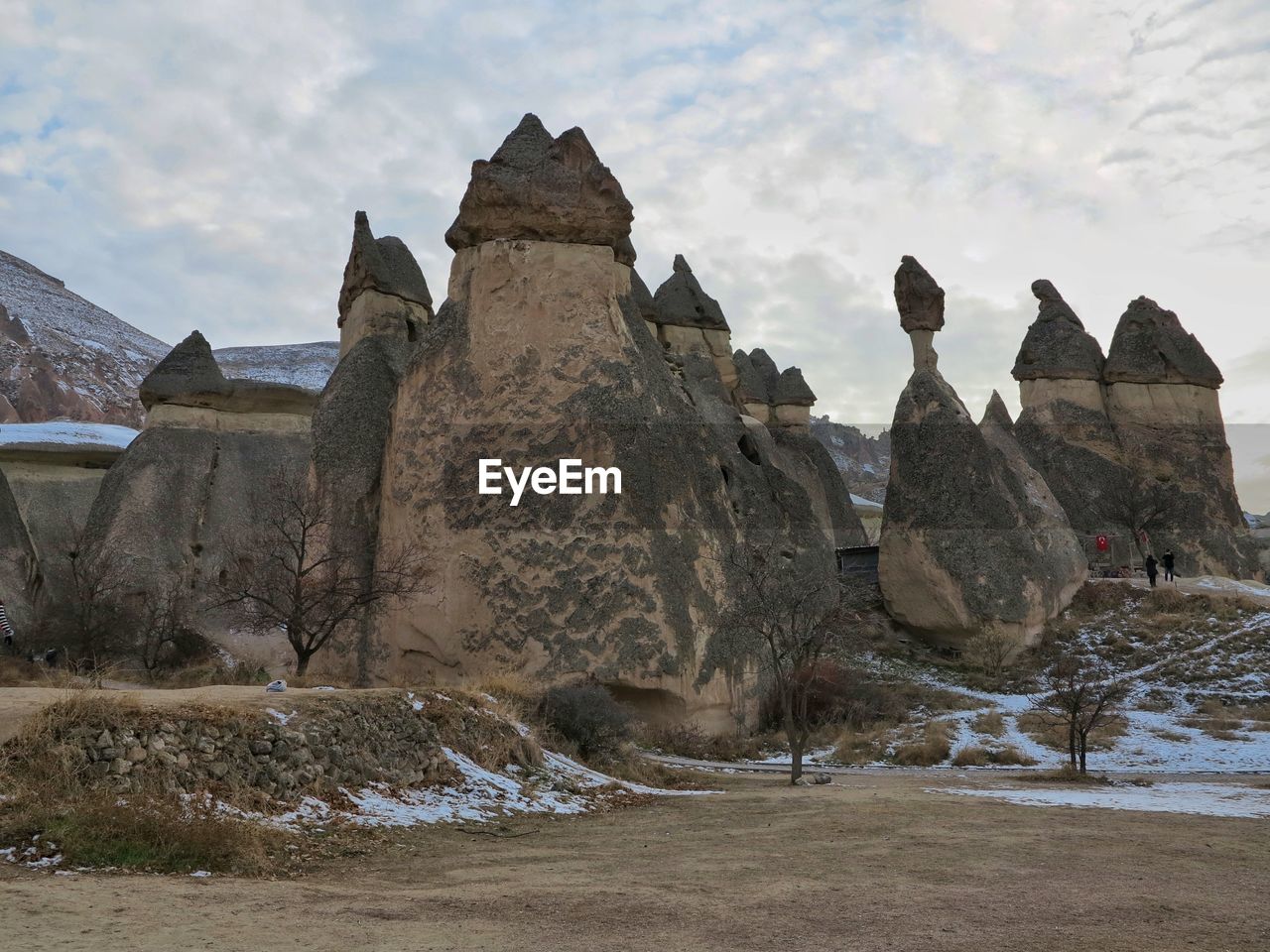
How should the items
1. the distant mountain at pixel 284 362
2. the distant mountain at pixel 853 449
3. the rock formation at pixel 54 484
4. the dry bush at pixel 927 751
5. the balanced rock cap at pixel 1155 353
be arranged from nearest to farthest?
the dry bush at pixel 927 751 → the rock formation at pixel 54 484 → the balanced rock cap at pixel 1155 353 → the distant mountain at pixel 284 362 → the distant mountain at pixel 853 449

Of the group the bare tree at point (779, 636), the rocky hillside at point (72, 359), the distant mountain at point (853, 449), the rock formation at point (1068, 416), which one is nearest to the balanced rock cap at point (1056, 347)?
the rock formation at point (1068, 416)

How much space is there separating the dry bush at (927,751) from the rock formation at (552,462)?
2.27 m

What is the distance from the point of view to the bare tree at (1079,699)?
12914 millimetres

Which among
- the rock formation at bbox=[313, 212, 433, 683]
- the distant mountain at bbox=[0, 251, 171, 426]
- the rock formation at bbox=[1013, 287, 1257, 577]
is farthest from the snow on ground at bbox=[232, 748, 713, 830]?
the distant mountain at bbox=[0, 251, 171, 426]

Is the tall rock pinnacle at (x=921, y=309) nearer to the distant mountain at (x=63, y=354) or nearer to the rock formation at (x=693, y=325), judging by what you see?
the rock formation at (x=693, y=325)

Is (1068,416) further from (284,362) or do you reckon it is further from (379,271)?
(284,362)

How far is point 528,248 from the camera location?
49.5 ft

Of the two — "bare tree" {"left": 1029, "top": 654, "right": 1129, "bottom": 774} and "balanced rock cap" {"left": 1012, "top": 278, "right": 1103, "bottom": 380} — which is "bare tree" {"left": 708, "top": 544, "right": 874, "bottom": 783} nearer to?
"bare tree" {"left": 1029, "top": 654, "right": 1129, "bottom": 774}

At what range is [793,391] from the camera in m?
29.8

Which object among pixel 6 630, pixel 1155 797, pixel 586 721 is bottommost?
pixel 1155 797

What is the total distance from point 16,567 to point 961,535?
52.5 ft

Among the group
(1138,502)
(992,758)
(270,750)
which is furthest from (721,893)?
(1138,502)

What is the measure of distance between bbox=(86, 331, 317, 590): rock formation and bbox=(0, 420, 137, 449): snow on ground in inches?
127

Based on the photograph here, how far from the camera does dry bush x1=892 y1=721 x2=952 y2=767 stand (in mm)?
14555
